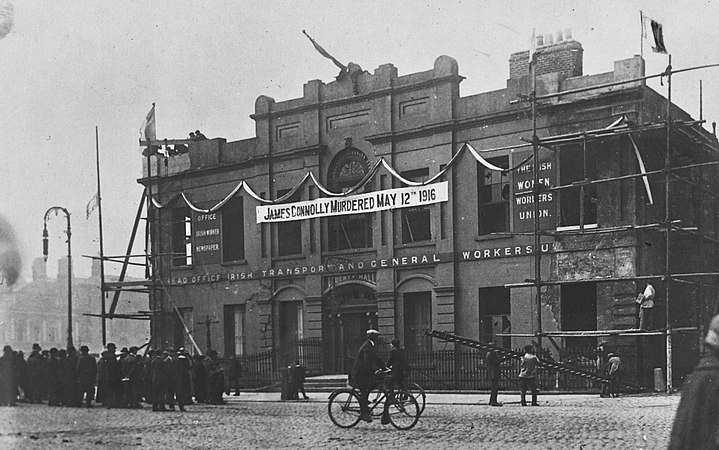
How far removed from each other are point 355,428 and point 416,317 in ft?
43.8

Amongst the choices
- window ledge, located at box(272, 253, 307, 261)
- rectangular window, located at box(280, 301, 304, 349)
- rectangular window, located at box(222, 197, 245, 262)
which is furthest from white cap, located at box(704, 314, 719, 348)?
rectangular window, located at box(222, 197, 245, 262)

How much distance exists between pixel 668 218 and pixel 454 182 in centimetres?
748

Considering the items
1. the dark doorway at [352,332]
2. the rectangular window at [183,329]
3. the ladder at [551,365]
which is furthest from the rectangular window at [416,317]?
the rectangular window at [183,329]

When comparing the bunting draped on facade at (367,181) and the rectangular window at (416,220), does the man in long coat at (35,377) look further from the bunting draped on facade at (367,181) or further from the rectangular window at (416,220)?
the rectangular window at (416,220)

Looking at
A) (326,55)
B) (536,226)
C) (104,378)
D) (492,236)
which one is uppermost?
(326,55)

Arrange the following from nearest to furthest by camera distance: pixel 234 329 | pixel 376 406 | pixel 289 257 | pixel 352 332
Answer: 1. pixel 376 406
2. pixel 352 332
3. pixel 289 257
4. pixel 234 329

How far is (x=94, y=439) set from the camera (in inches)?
541

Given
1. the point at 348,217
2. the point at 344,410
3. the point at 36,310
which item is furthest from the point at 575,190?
the point at 36,310

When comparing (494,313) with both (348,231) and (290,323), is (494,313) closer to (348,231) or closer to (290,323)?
(348,231)

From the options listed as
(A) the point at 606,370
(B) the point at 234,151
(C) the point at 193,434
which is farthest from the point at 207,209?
(C) the point at 193,434

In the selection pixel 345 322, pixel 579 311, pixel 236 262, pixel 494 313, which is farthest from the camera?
pixel 236 262

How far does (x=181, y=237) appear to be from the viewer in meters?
35.1

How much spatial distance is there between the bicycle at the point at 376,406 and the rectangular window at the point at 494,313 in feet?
38.2

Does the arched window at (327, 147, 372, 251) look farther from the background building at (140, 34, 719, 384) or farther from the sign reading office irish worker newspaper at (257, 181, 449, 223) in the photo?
the sign reading office irish worker newspaper at (257, 181, 449, 223)
